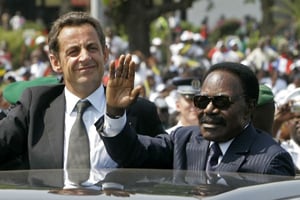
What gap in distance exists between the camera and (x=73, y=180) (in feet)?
13.0

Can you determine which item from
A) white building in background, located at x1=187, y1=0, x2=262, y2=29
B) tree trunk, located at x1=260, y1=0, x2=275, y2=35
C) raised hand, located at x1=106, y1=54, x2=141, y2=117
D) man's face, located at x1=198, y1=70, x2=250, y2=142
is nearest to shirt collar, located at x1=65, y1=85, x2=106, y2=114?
raised hand, located at x1=106, y1=54, x2=141, y2=117

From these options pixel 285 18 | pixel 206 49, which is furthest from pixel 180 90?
pixel 285 18

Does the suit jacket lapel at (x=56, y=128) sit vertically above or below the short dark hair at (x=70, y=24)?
below

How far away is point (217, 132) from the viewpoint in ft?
16.4

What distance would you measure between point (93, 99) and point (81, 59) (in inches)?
8.3

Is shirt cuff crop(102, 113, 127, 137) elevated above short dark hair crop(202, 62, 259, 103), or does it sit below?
below

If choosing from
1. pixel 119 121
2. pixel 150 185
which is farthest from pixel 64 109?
pixel 150 185

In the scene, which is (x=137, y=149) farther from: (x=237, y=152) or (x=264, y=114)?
(x=264, y=114)

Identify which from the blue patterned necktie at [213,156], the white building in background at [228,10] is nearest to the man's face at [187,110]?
the blue patterned necktie at [213,156]

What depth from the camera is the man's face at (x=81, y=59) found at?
5555 millimetres

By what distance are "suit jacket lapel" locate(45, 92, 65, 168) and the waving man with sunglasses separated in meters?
0.34

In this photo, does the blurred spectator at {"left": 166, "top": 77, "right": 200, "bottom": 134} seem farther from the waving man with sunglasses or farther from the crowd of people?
the waving man with sunglasses

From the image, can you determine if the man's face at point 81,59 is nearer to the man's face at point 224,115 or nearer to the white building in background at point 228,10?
the man's face at point 224,115

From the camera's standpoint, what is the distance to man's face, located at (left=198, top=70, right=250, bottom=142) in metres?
4.98
